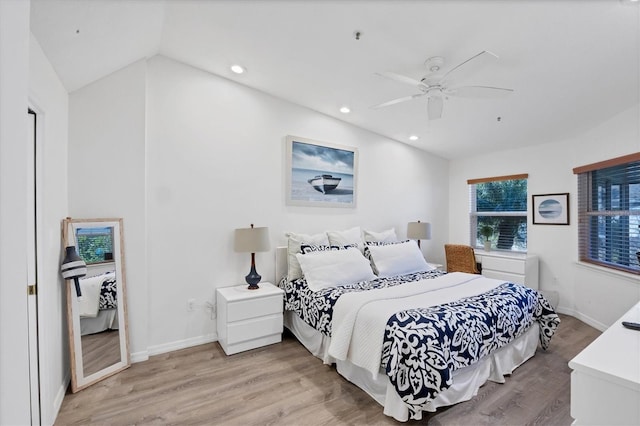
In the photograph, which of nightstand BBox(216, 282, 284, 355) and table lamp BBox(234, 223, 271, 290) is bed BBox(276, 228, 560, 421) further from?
table lamp BBox(234, 223, 271, 290)

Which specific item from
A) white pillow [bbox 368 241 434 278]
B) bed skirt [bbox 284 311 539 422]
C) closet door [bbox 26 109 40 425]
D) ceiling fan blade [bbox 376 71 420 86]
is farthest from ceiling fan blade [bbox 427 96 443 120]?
closet door [bbox 26 109 40 425]

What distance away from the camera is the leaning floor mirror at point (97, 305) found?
227cm

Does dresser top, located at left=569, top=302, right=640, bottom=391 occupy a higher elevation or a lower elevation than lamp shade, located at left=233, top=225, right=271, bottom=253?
lower

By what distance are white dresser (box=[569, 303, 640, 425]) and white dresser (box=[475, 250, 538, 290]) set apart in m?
3.31

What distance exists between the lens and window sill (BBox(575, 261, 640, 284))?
3.11 metres

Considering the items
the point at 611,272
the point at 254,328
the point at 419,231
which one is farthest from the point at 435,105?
the point at 611,272

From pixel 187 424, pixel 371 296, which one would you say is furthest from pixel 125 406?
pixel 371 296

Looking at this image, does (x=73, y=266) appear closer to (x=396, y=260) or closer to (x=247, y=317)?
(x=247, y=317)

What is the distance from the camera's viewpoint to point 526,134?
4.02 meters

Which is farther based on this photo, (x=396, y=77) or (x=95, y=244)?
(x=95, y=244)

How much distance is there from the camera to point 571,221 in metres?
4.00

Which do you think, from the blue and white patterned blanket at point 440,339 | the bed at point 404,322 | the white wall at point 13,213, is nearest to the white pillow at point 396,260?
the bed at point 404,322

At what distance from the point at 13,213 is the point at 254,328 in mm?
2654

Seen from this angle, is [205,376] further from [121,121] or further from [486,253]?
[486,253]
